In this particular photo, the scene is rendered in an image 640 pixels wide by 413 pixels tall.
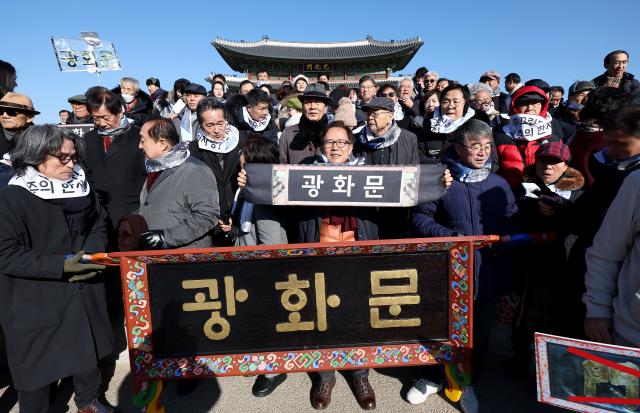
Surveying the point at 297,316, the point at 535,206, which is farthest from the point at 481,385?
the point at 297,316

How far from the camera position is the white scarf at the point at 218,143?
330 cm

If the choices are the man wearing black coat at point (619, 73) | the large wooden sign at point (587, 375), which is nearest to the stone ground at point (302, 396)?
the large wooden sign at point (587, 375)

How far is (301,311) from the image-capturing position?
7.47 feet

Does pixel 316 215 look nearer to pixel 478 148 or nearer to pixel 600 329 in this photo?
pixel 478 148

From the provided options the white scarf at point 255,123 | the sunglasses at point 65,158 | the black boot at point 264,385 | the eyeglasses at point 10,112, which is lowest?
the black boot at point 264,385

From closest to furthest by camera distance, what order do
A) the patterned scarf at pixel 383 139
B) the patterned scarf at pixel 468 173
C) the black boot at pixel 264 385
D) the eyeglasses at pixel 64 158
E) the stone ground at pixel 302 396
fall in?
the eyeglasses at pixel 64 158
the patterned scarf at pixel 468 173
the stone ground at pixel 302 396
the black boot at pixel 264 385
the patterned scarf at pixel 383 139

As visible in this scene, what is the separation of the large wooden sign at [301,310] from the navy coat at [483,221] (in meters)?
0.28

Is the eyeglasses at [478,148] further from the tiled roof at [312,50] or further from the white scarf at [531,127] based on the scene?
the tiled roof at [312,50]

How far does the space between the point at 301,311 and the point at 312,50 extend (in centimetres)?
2960

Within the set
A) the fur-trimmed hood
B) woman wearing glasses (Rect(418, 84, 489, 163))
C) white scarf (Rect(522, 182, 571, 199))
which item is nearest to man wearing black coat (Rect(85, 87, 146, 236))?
woman wearing glasses (Rect(418, 84, 489, 163))

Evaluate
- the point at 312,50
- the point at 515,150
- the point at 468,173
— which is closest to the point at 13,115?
the point at 468,173

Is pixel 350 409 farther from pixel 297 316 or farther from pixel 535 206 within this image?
pixel 535 206

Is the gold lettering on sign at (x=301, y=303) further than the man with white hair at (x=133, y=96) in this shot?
No

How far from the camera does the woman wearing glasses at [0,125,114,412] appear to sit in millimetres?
2086
